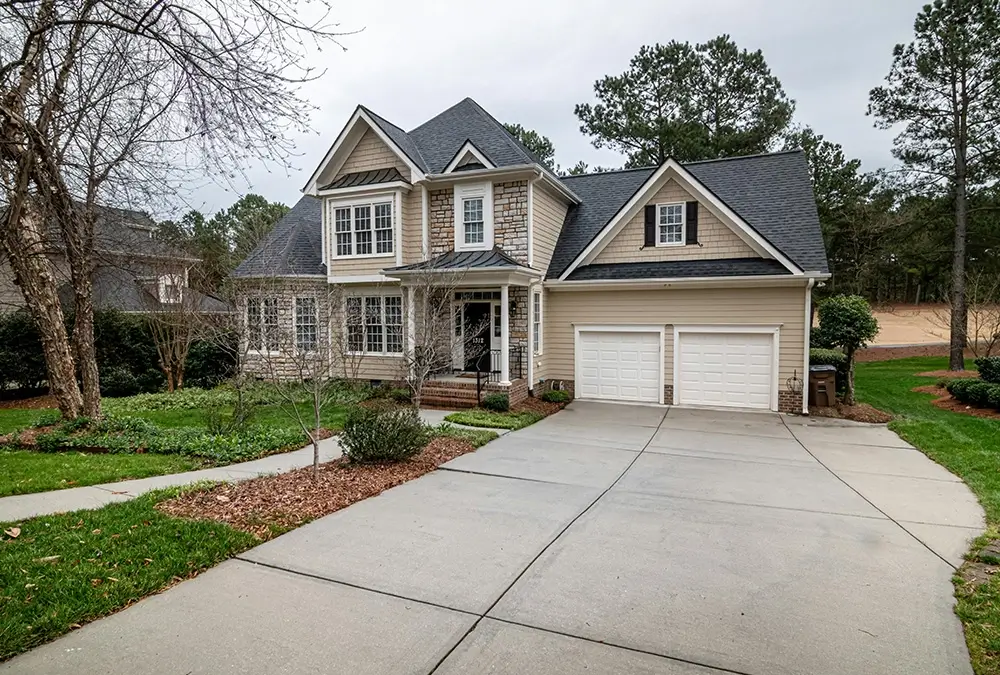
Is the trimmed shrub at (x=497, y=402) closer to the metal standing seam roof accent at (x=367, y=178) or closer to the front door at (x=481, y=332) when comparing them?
the front door at (x=481, y=332)

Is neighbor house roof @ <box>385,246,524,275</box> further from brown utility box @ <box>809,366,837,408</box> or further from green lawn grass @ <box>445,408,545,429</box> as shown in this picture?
brown utility box @ <box>809,366,837,408</box>

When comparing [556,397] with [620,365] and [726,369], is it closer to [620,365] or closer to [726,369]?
[620,365]

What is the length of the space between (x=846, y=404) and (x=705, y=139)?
18.0 m

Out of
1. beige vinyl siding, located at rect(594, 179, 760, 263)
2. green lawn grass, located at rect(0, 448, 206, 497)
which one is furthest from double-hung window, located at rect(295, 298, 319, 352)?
beige vinyl siding, located at rect(594, 179, 760, 263)

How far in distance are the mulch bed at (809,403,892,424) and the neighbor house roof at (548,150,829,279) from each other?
3322 mm

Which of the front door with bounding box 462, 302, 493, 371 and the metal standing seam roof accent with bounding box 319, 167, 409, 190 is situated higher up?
the metal standing seam roof accent with bounding box 319, 167, 409, 190

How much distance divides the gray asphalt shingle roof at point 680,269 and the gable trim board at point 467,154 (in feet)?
12.4

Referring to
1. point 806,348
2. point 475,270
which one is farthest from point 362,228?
point 806,348

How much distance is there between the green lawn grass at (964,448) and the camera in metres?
3.43

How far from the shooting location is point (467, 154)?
14.6 meters

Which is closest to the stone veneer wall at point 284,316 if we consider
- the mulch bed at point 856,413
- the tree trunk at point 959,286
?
the mulch bed at point 856,413

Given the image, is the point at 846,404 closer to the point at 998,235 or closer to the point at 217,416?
the point at 217,416

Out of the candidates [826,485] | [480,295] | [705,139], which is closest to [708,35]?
[705,139]

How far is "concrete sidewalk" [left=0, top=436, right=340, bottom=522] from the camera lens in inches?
209
